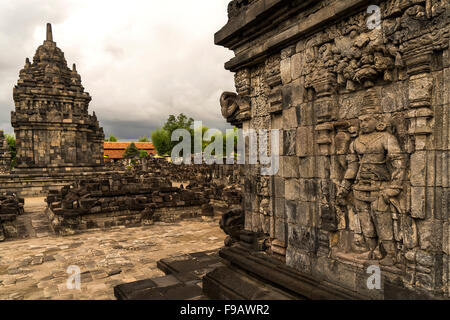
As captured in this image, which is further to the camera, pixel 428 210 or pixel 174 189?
pixel 174 189

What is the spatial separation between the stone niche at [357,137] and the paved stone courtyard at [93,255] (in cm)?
300

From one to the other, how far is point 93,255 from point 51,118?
742 inches

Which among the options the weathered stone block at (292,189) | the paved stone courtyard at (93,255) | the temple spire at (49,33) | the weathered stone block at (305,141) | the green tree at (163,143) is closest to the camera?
the weathered stone block at (305,141)

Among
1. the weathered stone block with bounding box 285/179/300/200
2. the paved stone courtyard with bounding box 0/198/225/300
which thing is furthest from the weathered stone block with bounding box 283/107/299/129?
the paved stone courtyard with bounding box 0/198/225/300

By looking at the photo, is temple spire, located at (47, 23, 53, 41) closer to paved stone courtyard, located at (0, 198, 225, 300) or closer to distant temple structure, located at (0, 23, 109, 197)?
distant temple structure, located at (0, 23, 109, 197)

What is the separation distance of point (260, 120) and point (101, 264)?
4.40m

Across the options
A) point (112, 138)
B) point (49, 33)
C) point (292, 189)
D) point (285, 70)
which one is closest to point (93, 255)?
point (292, 189)

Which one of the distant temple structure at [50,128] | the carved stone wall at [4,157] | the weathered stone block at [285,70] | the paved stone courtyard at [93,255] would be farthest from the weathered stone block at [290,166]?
the carved stone wall at [4,157]

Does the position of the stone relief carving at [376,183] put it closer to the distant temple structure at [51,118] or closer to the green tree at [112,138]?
the distant temple structure at [51,118]

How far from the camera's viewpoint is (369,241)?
3.02 m

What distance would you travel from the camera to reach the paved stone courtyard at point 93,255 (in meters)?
4.88

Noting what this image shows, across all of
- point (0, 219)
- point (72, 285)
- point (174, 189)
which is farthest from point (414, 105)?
point (174, 189)
